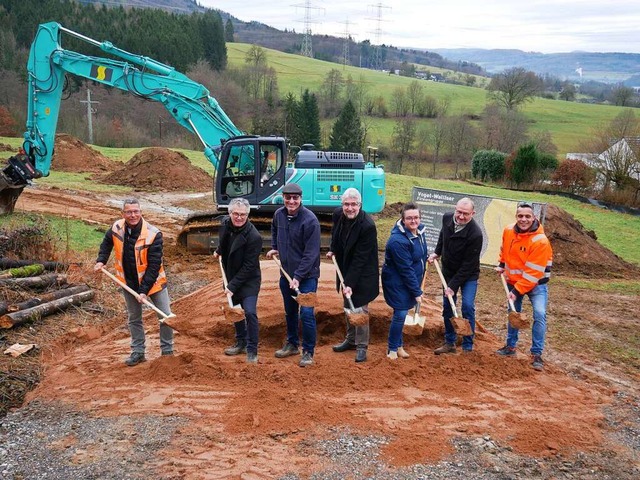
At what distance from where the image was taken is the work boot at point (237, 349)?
6.87m

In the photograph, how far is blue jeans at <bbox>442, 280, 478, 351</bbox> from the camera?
270 inches

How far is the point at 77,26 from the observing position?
5688cm

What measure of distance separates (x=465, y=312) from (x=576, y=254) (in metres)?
8.59

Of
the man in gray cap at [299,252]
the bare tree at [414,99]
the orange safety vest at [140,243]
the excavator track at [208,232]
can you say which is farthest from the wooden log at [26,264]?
the bare tree at [414,99]

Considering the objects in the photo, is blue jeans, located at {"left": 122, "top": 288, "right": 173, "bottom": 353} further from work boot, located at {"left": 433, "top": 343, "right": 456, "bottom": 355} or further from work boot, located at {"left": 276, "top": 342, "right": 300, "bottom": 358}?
work boot, located at {"left": 433, "top": 343, "right": 456, "bottom": 355}

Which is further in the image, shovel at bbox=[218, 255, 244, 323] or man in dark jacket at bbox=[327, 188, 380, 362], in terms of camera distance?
shovel at bbox=[218, 255, 244, 323]

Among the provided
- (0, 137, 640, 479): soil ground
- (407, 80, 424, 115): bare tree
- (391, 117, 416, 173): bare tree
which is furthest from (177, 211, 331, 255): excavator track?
(407, 80, 424, 115): bare tree

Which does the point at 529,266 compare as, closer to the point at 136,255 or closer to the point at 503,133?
the point at 136,255

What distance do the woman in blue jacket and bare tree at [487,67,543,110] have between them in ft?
193

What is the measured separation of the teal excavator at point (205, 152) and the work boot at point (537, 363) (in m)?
6.45

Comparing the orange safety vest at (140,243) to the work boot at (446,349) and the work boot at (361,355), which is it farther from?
the work boot at (446,349)

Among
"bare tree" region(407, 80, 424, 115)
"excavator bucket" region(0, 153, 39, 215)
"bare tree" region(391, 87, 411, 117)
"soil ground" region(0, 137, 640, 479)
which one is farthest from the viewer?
"bare tree" region(407, 80, 424, 115)

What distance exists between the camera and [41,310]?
795 centimetres

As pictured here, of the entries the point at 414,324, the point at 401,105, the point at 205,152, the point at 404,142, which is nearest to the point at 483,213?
the point at 414,324
